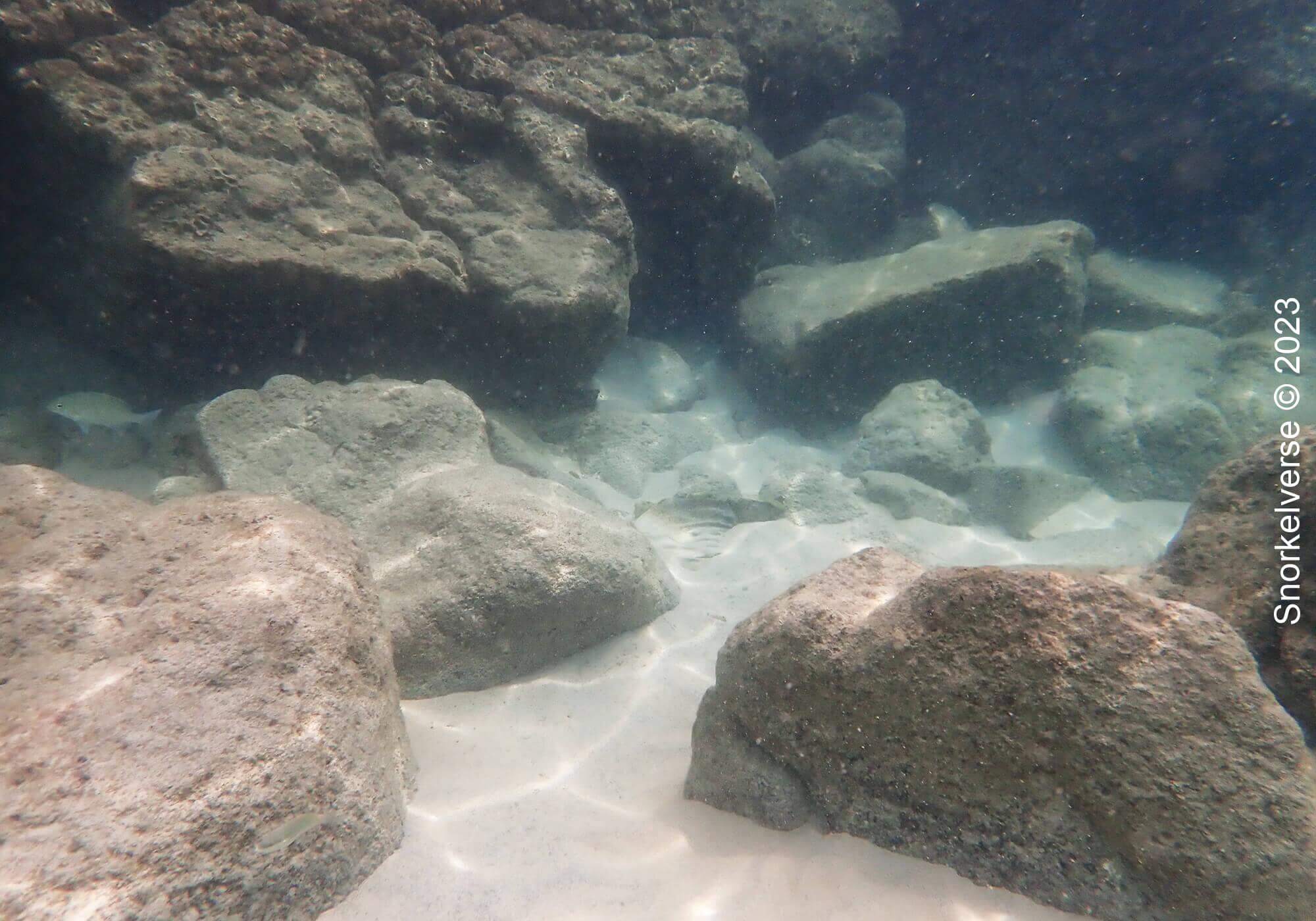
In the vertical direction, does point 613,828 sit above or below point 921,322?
below

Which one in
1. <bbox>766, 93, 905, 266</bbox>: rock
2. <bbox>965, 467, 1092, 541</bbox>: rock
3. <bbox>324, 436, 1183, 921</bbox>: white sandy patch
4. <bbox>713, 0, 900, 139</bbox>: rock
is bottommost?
<bbox>324, 436, 1183, 921</bbox>: white sandy patch

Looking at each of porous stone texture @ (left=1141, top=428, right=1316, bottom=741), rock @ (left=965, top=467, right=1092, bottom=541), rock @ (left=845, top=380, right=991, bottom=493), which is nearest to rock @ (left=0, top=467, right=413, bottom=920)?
porous stone texture @ (left=1141, top=428, right=1316, bottom=741)

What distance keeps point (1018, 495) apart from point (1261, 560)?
4256 mm

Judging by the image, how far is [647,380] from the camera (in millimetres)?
7676

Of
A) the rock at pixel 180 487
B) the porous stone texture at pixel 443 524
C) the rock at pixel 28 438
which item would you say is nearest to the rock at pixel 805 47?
the porous stone texture at pixel 443 524

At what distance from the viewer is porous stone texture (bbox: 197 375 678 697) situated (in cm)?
322

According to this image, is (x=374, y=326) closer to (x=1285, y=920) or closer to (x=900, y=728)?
(x=900, y=728)

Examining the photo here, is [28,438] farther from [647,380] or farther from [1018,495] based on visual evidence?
[1018,495]

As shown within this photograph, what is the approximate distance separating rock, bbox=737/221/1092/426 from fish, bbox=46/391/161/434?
244 inches

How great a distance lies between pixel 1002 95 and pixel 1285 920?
1243cm

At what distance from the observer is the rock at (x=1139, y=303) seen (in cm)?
912

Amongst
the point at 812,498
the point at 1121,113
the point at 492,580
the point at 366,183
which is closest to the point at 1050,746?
the point at 492,580

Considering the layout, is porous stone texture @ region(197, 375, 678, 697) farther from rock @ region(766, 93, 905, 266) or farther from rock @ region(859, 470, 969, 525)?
rock @ region(766, 93, 905, 266)

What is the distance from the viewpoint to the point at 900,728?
2020 millimetres
